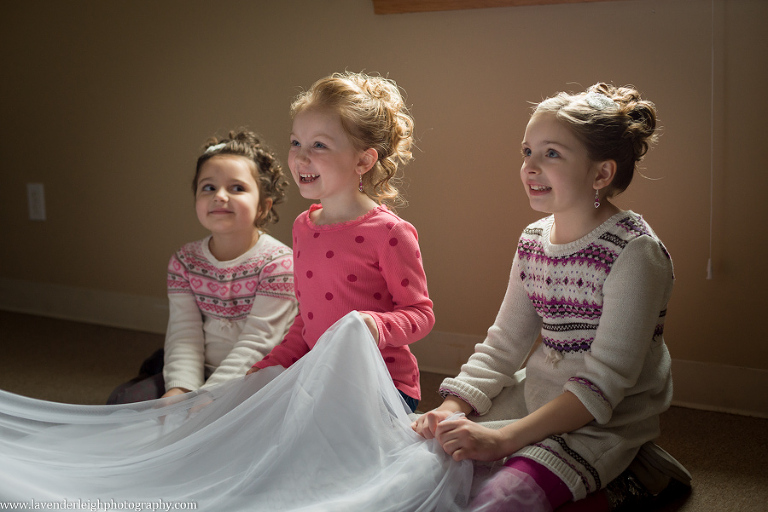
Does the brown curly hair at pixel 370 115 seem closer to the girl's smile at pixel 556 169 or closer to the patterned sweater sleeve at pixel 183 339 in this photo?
the girl's smile at pixel 556 169

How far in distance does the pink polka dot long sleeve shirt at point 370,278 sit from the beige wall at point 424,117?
58 centimetres

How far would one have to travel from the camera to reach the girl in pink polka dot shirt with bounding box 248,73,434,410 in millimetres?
1274

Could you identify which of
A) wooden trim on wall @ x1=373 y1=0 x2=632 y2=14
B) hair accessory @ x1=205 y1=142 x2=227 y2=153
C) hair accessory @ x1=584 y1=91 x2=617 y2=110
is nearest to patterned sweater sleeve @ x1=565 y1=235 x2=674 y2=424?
hair accessory @ x1=584 y1=91 x2=617 y2=110

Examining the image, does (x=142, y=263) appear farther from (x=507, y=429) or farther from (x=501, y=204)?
(x=507, y=429)

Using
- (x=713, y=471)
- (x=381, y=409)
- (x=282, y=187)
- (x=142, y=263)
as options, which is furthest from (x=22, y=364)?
(x=713, y=471)

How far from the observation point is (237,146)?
5.39ft

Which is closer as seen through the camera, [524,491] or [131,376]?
[524,491]

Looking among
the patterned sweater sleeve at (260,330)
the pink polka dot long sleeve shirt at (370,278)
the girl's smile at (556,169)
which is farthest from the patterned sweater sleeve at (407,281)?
the patterned sweater sleeve at (260,330)

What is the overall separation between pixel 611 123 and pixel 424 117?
77 cm

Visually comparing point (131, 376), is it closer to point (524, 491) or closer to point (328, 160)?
point (328, 160)

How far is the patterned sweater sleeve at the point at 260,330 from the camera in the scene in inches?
58.2

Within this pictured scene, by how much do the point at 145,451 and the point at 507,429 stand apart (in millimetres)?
574

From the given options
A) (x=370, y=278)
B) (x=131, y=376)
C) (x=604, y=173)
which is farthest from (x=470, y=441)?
(x=131, y=376)

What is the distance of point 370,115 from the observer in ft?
4.29
